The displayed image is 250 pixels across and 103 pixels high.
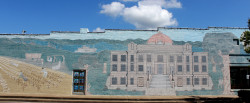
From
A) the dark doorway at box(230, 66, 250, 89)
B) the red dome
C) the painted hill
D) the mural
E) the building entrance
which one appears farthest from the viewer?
the dark doorway at box(230, 66, 250, 89)

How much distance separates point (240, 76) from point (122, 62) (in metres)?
9.48

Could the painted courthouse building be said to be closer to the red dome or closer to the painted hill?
the red dome

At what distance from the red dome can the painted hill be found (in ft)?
22.2

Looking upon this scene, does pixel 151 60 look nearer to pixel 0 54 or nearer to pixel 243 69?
pixel 243 69

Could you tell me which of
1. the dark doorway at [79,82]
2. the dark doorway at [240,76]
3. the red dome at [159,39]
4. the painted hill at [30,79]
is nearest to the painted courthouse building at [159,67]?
the red dome at [159,39]

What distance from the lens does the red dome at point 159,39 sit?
1603 centimetres

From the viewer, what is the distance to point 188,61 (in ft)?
52.6

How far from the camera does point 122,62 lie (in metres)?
15.8

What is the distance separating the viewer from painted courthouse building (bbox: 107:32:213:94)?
15.6 metres

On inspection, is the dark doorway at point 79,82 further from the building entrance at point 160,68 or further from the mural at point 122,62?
the building entrance at point 160,68

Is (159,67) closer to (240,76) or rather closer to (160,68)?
(160,68)

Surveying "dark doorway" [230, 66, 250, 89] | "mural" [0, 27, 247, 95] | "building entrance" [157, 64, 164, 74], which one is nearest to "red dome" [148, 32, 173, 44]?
"mural" [0, 27, 247, 95]

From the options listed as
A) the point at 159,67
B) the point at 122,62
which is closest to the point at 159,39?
the point at 159,67

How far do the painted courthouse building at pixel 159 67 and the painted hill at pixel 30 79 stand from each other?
11.6ft
